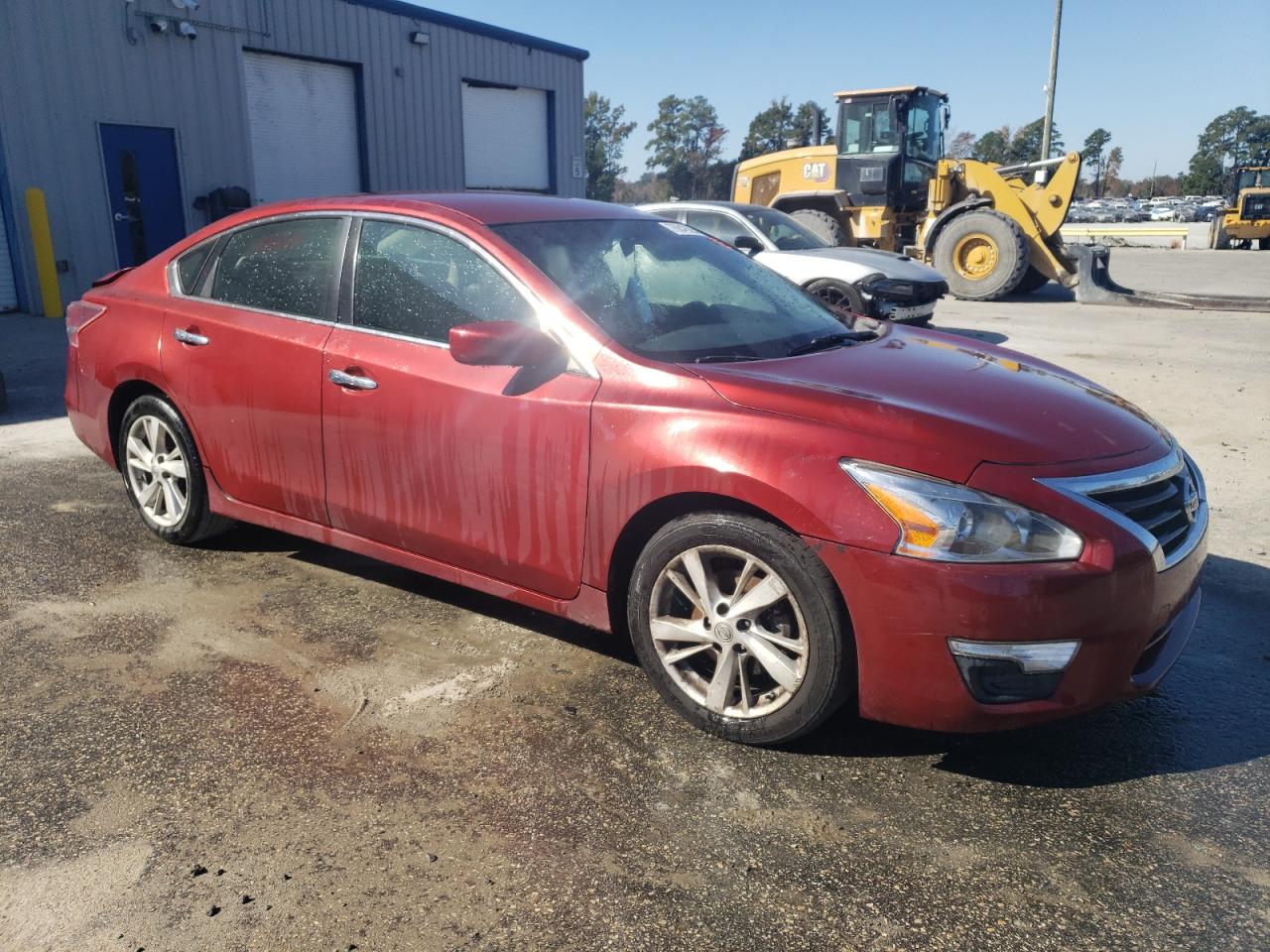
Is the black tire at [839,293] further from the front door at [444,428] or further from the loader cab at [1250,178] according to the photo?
the loader cab at [1250,178]

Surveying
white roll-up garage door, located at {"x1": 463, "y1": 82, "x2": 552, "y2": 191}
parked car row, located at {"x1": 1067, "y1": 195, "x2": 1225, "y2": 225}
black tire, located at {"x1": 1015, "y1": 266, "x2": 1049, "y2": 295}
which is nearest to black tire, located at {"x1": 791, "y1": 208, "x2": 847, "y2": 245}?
black tire, located at {"x1": 1015, "y1": 266, "x2": 1049, "y2": 295}

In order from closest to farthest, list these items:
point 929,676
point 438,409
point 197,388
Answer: point 929,676, point 438,409, point 197,388

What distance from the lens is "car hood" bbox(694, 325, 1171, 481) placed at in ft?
8.70

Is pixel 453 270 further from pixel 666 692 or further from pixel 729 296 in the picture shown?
pixel 666 692

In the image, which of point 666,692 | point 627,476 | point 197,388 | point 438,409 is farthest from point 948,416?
point 197,388

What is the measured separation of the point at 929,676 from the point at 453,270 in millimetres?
2082

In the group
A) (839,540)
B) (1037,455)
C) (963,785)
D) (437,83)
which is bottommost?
(963,785)

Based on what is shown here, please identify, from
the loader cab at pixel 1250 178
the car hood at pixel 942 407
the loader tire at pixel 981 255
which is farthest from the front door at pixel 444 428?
the loader cab at pixel 1250 178

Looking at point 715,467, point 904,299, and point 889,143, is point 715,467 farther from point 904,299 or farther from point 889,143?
point 889,143

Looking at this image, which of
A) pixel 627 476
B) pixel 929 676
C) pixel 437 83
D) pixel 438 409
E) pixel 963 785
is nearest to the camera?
pixel 929 676

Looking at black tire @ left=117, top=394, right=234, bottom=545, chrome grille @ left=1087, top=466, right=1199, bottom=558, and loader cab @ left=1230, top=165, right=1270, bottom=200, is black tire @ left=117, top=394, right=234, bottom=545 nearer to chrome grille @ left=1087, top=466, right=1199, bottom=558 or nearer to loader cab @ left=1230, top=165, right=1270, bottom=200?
chrome grille @ left=1087, top=466, right=1199, bottom=558

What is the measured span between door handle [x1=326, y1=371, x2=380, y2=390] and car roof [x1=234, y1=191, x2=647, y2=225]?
2.16 ft

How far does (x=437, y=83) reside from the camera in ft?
61.2

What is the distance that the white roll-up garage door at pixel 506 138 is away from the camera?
19875mm
